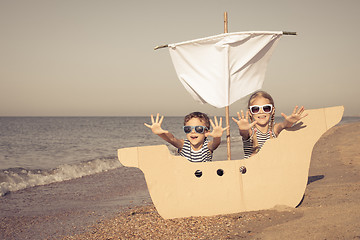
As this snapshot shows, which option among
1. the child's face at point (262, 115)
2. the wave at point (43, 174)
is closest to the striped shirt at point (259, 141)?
the child's face at point (262, 115)

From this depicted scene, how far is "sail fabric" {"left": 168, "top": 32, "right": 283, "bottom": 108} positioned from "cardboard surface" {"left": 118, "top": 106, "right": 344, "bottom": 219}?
1.18 m

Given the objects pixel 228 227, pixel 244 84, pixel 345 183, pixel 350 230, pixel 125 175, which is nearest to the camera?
pixel 350 230

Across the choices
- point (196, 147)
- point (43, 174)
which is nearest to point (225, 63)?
point (196, 147)

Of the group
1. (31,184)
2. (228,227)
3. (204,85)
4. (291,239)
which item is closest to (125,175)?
(31,184)

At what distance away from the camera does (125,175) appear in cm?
1101

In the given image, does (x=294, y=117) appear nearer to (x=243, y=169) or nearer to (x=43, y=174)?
(x=243, y=169)

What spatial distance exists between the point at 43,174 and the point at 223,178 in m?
9.64

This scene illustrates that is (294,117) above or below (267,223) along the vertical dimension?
above

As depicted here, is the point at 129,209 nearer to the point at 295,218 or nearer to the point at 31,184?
the point at 295,218

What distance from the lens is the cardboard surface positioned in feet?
13.8

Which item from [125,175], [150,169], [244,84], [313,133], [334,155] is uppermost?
[244,84]

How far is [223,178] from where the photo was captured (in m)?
4.23

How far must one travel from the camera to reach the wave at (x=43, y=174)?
9758 mm

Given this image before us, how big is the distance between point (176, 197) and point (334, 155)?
7246mm
